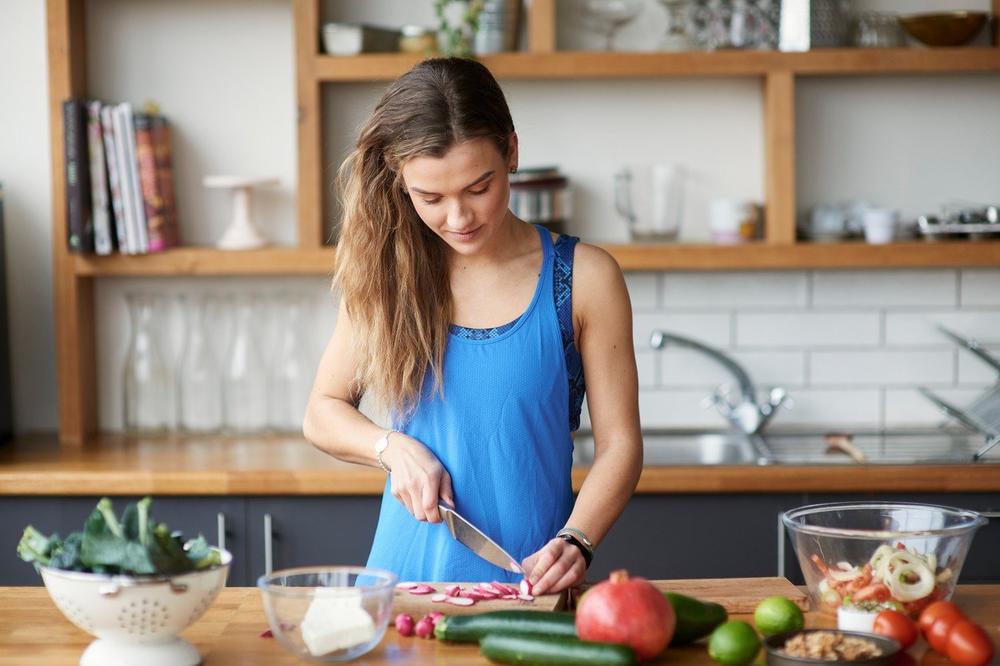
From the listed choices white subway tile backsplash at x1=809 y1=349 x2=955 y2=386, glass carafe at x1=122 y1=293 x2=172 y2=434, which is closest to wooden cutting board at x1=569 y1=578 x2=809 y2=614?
white subway tile backsplash at x1=809 y1=349 x2=955 y2=386

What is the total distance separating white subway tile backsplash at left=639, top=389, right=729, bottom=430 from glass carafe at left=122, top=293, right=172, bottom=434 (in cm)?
139

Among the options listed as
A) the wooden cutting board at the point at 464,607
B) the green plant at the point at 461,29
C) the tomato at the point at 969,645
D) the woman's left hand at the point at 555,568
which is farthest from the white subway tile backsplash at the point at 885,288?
the tomato at the point at 969,645

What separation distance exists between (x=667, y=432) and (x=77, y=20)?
6.69ft

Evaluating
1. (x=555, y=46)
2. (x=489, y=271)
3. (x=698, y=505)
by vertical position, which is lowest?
(x=698, y=505)

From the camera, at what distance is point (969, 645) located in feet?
5.14

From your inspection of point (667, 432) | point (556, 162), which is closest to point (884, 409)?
point (667, 432)

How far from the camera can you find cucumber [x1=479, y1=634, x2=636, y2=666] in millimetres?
1511

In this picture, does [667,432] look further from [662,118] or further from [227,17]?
[227,17]

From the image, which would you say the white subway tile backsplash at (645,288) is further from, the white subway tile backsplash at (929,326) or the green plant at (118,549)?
the green plant at (118,549)

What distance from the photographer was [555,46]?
3.71 m

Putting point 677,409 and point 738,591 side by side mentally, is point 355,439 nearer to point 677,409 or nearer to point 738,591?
point 738,591

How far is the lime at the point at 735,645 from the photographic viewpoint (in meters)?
1.56

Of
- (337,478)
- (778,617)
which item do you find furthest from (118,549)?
(337,478)

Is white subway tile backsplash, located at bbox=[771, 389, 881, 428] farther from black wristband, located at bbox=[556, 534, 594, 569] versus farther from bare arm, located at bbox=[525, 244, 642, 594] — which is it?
black wristband, located at bbox=[556, 534, 594, 569]
